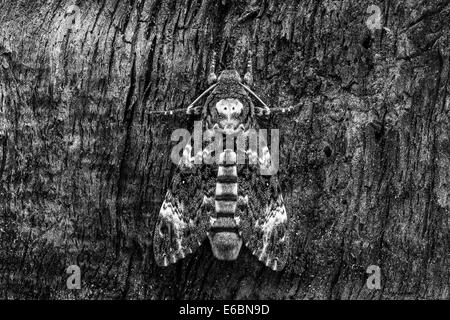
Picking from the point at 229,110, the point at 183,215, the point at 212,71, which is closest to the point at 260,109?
the point at 229,110

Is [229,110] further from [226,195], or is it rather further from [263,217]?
[263,217]

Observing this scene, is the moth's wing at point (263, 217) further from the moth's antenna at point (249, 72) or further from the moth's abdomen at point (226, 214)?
the moth's antenna at point (249, 72)

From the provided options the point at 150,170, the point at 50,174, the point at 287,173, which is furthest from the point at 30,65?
the point at 287,173

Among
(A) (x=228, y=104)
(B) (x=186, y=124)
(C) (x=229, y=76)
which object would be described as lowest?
(B) (x=186, y=124)

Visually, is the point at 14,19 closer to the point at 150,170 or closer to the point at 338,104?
the point at 150,170

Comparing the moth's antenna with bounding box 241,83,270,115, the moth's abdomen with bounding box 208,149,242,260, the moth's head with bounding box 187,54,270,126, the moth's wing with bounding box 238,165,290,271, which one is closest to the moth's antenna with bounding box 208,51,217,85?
the moth's head with bounding box 187,54,270,126

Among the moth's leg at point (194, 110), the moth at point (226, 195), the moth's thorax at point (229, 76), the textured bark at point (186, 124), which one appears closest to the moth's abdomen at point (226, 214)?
the moth at point (226, 195)
